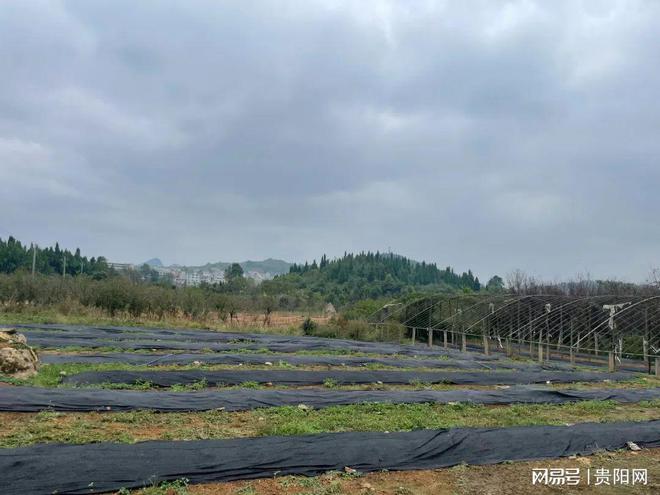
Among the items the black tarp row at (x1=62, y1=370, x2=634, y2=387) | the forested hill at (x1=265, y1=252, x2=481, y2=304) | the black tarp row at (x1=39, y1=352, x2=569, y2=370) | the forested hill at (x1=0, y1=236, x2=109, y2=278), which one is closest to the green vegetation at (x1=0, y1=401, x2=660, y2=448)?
the black tarp row at (x1=62, y1=370, x2=634, y2=387)

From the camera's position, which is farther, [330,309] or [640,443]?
[330,309]

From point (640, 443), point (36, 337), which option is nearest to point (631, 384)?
point (640, 443)

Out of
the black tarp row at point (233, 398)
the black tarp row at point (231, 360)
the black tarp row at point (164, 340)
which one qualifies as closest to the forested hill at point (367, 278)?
the black tarp row at point (164, 340)

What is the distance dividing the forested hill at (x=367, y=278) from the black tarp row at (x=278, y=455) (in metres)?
30.0

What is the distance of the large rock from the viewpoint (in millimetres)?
8641

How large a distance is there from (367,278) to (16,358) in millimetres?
55449

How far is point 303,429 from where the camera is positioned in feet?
19.5

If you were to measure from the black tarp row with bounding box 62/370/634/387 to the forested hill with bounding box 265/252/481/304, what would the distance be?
989 inches

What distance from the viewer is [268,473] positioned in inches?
183

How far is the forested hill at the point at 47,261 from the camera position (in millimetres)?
50312

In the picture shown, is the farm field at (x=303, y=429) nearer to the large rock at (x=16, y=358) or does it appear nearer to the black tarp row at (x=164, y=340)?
the large rock at (x=16, y=358)

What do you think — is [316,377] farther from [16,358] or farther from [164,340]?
[164,340]

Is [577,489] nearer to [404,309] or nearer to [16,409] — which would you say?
[16,409]

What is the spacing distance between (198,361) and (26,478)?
7413mm
